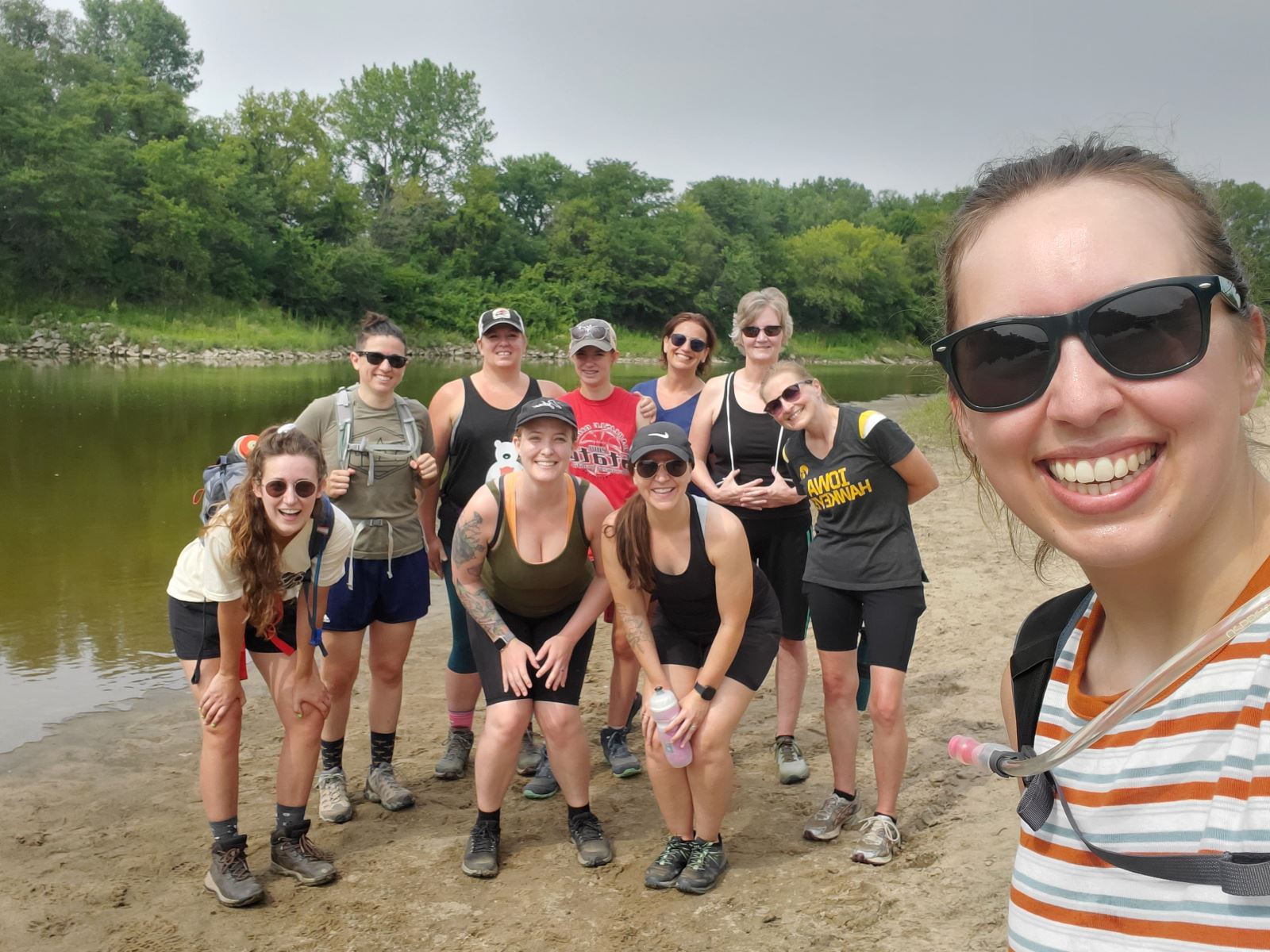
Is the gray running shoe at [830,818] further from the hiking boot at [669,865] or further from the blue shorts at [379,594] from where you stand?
the blue shorts at [379,594]

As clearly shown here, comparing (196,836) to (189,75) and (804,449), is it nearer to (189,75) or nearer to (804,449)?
(804,449)

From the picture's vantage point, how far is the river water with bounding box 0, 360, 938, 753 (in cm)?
720

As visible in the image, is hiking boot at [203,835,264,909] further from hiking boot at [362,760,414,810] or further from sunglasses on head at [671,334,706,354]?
sunglasses on head at [671,334,706,354]

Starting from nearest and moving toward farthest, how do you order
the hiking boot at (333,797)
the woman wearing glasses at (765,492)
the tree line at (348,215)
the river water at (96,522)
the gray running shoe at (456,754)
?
the hiking boot at (333,797)
the woman wearing glasses at (765,492)
the gray running shoe at (456,754)
the river water at (96,522)
the tree line at (348,215)

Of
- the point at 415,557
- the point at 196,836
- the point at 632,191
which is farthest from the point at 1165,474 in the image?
the point at 632,191

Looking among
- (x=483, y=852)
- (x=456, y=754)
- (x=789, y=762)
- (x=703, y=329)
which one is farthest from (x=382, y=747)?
(x=703, y=329)

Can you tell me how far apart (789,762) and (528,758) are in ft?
4.91

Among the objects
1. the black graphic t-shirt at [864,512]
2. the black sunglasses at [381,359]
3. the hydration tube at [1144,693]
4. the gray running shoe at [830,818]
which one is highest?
the black sunglasses at [381,359]

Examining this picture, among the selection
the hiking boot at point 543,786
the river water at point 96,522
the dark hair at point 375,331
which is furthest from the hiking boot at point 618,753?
the river water at point 96,522

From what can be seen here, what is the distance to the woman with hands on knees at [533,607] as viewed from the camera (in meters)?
4.70

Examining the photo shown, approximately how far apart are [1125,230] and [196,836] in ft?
16.8

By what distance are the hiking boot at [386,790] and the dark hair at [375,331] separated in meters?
2.25

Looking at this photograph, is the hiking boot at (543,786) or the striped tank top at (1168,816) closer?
the striped tank top at (1168,816)

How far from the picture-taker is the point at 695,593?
15.1ft
